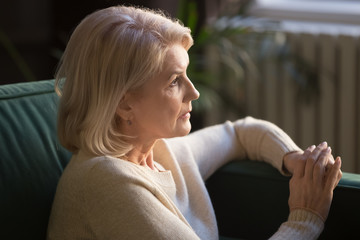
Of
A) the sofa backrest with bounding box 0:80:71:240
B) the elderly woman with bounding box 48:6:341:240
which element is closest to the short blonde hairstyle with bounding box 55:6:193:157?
the elderly woman with bounding box 48:6:341:240

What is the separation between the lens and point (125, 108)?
61.2 inches

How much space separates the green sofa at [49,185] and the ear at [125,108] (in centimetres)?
25

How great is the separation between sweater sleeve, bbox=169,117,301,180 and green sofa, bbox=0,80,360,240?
1.5 inches

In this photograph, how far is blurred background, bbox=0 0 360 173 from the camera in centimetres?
335

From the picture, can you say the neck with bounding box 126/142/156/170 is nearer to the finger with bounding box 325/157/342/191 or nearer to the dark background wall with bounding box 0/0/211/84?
the finger with bounding box 325/157/342/191

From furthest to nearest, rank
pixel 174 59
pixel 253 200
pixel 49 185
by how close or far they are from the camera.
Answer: pixel 253 200, pixel 49 185, pixel 174 59

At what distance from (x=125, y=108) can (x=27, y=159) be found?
0.28 meters

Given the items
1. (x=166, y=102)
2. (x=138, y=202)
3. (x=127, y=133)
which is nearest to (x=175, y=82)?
(x=166, y=102)

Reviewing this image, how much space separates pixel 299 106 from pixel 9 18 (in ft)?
5.26

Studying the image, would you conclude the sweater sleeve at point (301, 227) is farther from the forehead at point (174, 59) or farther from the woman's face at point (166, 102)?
the forehead at point (174, 59)

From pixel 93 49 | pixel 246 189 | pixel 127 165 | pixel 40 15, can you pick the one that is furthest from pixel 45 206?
pixel 40 15

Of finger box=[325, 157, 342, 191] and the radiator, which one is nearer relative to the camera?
finger box=[325, 157, 342, 191]

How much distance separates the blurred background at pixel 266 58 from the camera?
335 centimetres

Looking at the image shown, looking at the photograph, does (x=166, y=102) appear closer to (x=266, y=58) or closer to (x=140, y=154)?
(x=140, y=154)
